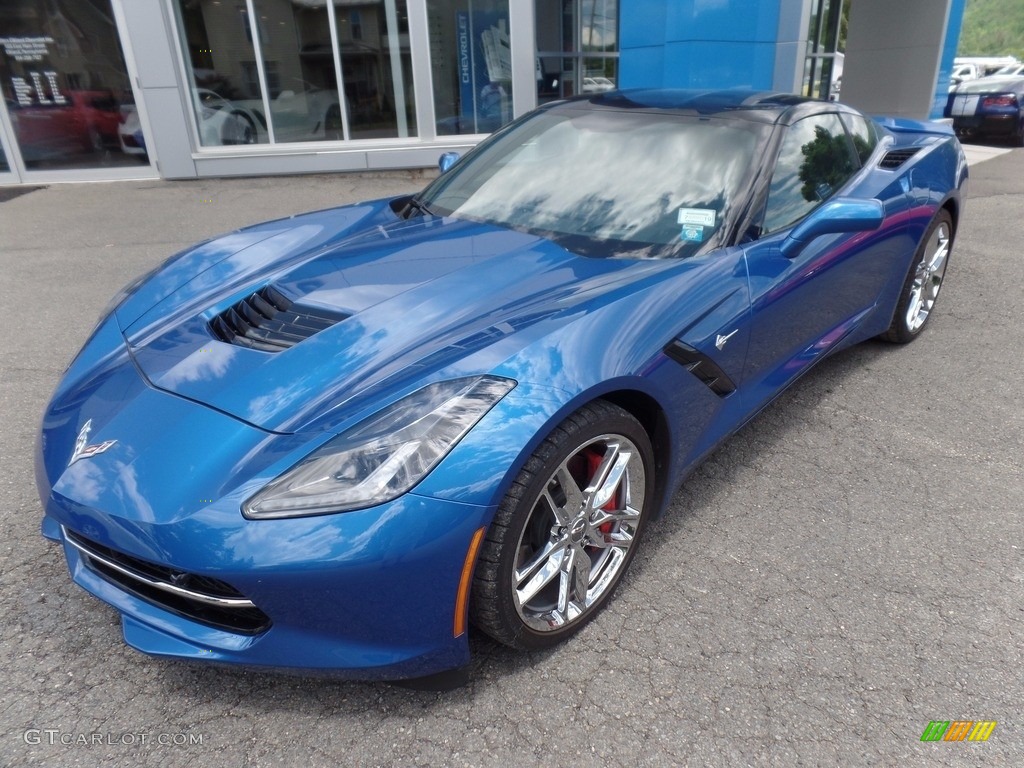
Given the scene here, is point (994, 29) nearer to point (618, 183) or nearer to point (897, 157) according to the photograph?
point (897, 157)

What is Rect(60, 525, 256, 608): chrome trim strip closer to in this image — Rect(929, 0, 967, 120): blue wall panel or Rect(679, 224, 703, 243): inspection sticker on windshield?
Rect(679, 224, 703, 243): inspection sticker on windshield

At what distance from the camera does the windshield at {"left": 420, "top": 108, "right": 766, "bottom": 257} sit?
2.59 m

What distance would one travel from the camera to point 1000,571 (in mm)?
2395

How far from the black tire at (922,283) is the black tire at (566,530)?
7.90 feet

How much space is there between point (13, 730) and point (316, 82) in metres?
9.23

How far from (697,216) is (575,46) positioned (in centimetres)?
953

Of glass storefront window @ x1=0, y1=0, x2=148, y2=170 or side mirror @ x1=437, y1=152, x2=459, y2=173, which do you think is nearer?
side mirror @ x1=437, y1=152, x2=459, y2=173

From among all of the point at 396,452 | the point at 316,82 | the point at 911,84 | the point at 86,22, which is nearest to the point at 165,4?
the point at 86,22

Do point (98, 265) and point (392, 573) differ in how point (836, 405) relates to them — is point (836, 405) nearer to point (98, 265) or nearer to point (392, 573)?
point (392, 573)

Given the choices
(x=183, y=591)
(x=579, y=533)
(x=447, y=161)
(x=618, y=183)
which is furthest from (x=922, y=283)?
(x=183, y=591)

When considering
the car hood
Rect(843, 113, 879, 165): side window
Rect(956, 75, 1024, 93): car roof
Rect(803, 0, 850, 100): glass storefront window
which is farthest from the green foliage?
the car hood

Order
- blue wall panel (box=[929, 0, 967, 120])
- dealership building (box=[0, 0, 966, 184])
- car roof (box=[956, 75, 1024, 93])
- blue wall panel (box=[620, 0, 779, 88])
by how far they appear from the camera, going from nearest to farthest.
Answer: blue wall panel (box=[620, 0, 779, 88]) → dealership building (box=[0, 0, 966, 184]) → blue wall panel (box=[929, 0, 967, 120]) → car roof (box=[956, 75, 1024, 93])

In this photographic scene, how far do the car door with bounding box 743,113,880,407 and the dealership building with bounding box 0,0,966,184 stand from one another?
19.7 ft

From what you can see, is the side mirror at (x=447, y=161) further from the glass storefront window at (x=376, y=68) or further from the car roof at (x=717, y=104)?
the glass storefront window at (x=376, y=68)
